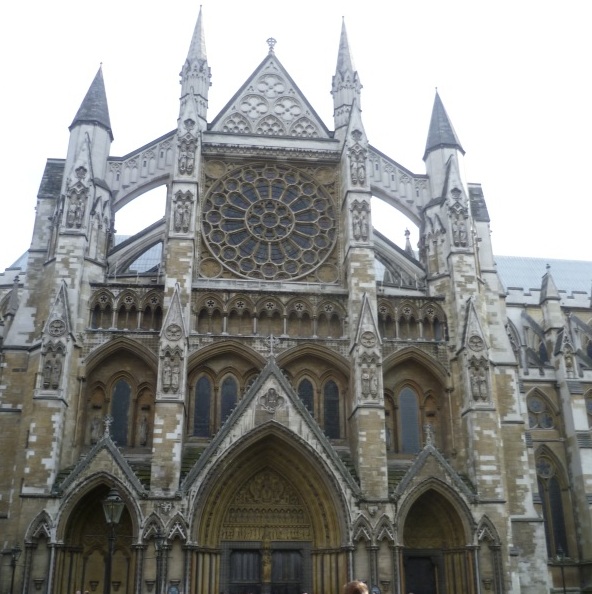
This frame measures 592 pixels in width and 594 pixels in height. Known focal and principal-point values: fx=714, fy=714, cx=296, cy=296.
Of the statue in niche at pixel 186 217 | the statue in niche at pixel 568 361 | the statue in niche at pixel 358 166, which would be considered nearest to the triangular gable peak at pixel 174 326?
the statue in niche at pixel 186 217

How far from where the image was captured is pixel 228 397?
25562mm

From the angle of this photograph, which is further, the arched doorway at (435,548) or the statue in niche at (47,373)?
the arched doorway at (435,548)

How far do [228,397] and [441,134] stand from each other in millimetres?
14086

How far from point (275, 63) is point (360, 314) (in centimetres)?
1362

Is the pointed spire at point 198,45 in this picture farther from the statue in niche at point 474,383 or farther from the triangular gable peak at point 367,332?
the statue in niche at point 474,383

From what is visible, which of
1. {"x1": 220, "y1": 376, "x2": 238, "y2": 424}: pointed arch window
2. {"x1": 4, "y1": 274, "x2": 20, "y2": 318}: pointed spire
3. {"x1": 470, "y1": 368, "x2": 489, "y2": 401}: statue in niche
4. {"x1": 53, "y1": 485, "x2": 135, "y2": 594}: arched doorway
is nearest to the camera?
{"x1": 53, "y1": 485, "x2": 135, "y2": 594}: arched doorway

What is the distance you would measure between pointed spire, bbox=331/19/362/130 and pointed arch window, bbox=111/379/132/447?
1401 cm

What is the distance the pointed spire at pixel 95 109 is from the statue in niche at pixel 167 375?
34.9 ft

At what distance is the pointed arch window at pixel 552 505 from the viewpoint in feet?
118

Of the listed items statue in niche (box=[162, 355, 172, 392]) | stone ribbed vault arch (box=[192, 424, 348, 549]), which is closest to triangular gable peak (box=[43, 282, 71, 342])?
statue in niche (box=[162, 355, 172, 392])

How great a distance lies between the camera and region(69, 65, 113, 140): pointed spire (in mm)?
28484

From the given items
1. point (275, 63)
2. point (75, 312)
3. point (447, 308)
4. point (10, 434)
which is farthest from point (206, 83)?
point (10, 434)

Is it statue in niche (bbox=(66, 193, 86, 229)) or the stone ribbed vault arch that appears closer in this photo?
the stone ribbed vault arch

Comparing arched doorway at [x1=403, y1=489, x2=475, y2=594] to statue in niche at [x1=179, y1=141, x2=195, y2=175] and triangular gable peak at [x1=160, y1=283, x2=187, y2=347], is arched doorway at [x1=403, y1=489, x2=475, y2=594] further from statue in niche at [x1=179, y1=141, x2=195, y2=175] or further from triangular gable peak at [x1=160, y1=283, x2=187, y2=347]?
statue in niche at [x1=179, y1=141, x2=195, y2=175]
